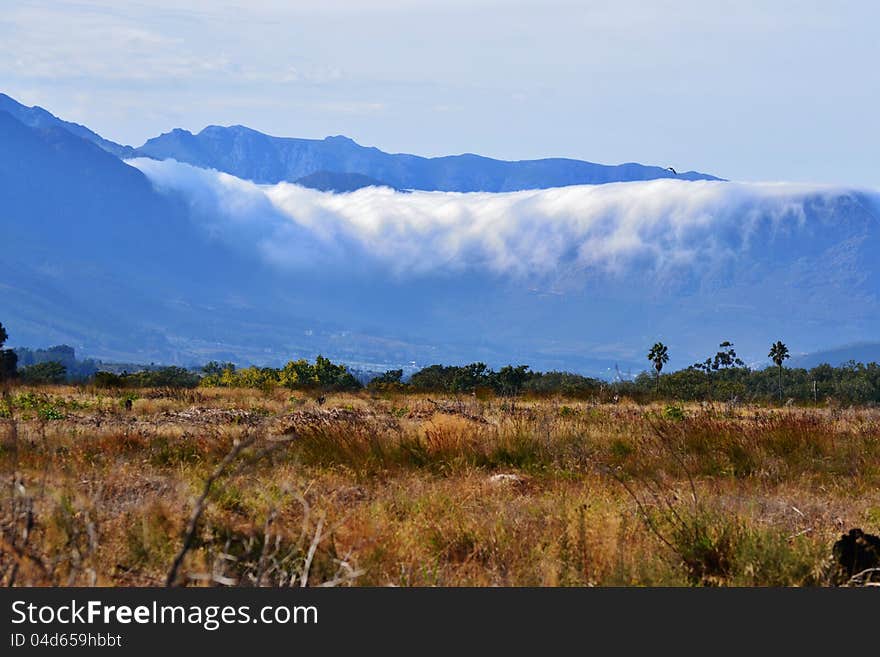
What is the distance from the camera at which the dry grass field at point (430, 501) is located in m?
9.30

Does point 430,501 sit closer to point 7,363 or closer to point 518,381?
point 7,363

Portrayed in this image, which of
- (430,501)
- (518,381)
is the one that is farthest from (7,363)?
(430,501)

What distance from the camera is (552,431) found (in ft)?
63.0

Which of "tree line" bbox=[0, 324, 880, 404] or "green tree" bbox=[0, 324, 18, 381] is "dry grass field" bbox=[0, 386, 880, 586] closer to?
"green tree" bbox=[0, 324, 18, 381]

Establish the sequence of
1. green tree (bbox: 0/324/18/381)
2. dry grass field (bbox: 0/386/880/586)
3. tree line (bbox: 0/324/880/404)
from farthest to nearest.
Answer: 1. tree line (bbox: 0/324/880/404)
2. green tree (bbox: 0/324/18/381)
3. dry grass field (bbox: 0/386/880/586)

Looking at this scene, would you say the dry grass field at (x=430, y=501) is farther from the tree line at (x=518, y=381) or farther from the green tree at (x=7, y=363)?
the tree line at (x=518, y=381)

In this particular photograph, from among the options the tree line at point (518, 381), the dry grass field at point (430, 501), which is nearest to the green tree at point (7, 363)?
the tree line at point (518, 381)

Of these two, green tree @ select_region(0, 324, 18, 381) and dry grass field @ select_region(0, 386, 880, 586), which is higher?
green tree @ select_region(0, 324, 18, 381)

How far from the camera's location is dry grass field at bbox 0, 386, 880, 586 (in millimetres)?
9305

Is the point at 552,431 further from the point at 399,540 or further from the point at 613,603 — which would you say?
the point at 613,603

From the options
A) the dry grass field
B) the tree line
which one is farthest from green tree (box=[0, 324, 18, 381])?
the dry grass field

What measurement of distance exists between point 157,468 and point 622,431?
8839 millimetres

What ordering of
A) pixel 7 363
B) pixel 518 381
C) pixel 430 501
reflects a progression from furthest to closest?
pixel 518 381 < pixel 7 363 < pixel 430 501

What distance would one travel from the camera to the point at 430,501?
40.7 feet
